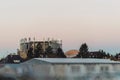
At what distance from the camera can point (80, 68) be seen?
1348cm

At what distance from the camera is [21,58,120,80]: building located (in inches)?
513

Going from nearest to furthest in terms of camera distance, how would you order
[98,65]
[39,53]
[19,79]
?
[19,79], [98,65], [39,53]

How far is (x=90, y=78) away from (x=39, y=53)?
56.2m

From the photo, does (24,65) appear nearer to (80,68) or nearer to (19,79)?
(19,79)

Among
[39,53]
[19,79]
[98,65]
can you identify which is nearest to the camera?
[19,79]

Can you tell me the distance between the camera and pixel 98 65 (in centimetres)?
1391

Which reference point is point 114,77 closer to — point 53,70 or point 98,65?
point 98,65

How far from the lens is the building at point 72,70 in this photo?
13.0m

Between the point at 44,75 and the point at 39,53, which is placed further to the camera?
the point at 39,53

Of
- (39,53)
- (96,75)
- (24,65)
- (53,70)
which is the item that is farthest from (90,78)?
(39,53)

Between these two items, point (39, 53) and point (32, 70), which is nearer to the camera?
point (32, 70)

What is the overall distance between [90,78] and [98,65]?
854 mm

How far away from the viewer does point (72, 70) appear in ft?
43.5

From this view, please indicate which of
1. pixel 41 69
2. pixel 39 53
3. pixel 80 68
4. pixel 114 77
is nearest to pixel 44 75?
pixel 41 69
